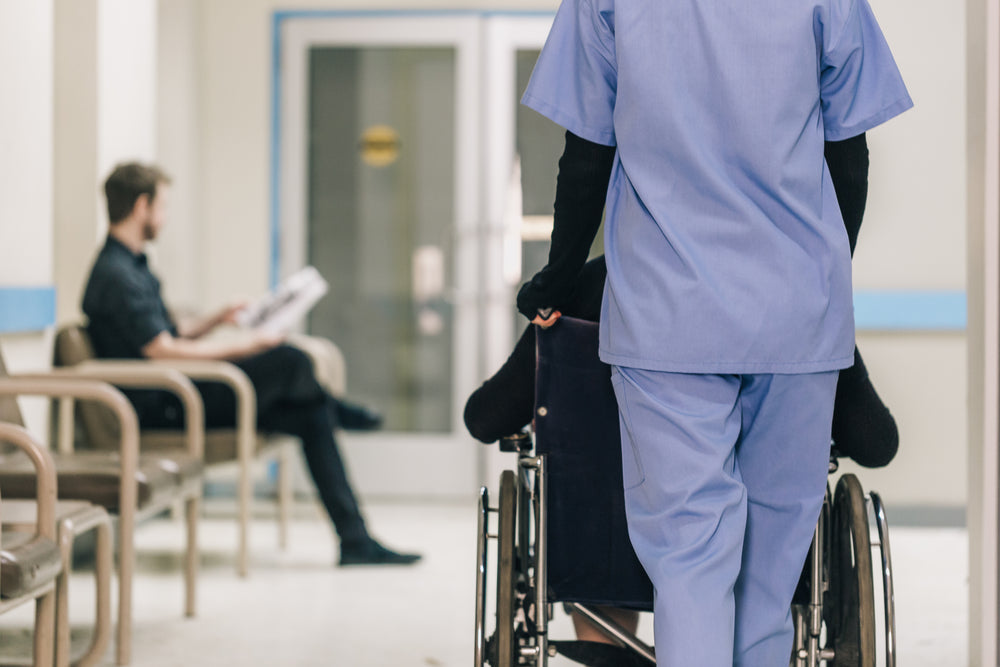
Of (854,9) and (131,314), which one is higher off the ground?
(854,9)

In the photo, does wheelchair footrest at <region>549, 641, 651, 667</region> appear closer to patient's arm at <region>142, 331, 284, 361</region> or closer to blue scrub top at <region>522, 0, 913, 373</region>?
blue scrub top at <region>522, 0, 913, 373</region>

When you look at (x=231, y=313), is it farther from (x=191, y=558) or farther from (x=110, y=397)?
(x=110, y=397)

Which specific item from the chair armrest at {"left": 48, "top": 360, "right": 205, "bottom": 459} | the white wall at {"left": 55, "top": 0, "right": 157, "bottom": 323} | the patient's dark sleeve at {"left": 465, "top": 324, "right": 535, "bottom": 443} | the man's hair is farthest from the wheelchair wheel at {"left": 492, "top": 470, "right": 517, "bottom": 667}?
the white wall at {"left": 55, "top": 0, "right": 157, "bottom": 323}

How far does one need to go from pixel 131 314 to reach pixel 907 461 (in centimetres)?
208

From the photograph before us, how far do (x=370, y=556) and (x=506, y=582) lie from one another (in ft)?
6.30

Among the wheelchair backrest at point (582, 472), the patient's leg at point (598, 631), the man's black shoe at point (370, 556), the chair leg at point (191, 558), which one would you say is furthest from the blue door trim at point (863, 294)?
the chair leg at point (191, 558)

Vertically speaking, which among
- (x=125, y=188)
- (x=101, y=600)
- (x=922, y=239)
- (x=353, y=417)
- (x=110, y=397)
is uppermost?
(x=125, y=188)

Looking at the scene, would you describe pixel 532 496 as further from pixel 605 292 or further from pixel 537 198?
pixel 537 198

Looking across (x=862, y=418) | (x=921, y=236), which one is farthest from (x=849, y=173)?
(x=921, y=236)

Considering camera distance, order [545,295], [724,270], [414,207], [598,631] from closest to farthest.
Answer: [724,270] → [545,295] → [598,631] → [414,207]

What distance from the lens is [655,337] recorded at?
151 cm

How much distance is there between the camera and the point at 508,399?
1752 mm

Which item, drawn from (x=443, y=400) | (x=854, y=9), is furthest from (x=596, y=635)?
(x=443, y=400)

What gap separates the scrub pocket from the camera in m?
1.55
